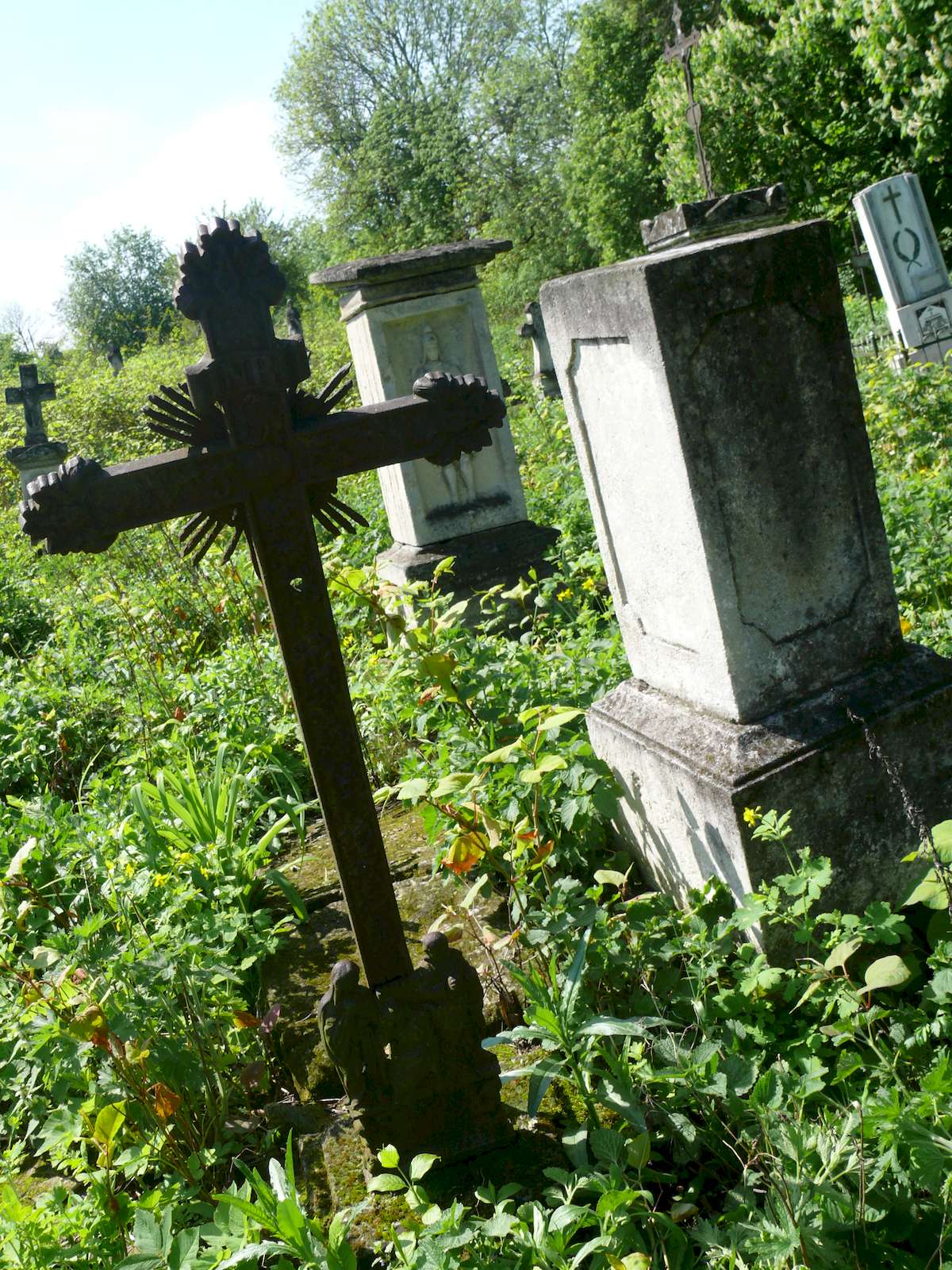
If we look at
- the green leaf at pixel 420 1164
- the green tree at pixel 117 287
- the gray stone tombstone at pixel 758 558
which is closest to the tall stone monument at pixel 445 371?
the gray stone tombstone at pixel 758 558

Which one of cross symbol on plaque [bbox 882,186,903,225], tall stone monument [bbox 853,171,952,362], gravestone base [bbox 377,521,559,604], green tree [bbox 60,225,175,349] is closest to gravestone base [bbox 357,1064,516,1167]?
gravestone base [bbox 377,521,559,604]

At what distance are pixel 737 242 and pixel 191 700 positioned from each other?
3158 millimetres

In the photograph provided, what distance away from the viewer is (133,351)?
35.6 metres

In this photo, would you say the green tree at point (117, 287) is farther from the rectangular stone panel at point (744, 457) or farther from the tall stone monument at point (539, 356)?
the rectangular stone panel at point (744, 457)

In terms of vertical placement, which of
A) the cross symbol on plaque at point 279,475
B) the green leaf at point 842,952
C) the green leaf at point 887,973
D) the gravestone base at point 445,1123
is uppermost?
the cross symbol on plaque at point 279,475

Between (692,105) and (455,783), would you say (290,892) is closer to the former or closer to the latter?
(455,783)

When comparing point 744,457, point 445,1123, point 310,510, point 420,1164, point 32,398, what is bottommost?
point 445,1123

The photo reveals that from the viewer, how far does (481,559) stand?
5473 mm

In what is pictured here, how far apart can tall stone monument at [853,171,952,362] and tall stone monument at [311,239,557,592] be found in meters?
5.69

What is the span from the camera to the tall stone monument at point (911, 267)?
970 centimetres

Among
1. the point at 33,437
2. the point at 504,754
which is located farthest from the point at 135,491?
the point at 33,437

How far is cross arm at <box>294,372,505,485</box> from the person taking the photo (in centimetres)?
199

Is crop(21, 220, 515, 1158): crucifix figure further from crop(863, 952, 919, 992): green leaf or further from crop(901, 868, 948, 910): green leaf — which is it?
crop(901, 868, 948, 910): green leaf

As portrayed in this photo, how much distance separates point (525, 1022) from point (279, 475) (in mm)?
1338
